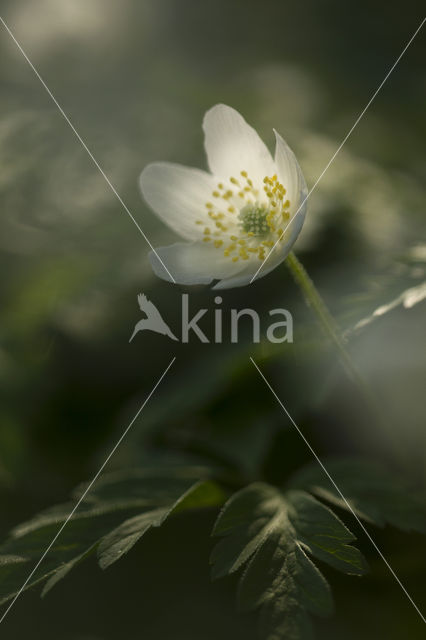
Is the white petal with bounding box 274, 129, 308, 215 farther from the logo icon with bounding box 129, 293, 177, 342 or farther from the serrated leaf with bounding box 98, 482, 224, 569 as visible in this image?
the logo icon with bounding box 129, 293, 177, 342

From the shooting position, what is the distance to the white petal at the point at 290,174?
1.15 meters

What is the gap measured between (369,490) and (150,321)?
0.86 m

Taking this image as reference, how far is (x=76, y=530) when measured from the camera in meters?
1.14

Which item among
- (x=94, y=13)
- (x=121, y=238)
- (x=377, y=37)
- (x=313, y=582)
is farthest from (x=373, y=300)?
(x=94, y=13)

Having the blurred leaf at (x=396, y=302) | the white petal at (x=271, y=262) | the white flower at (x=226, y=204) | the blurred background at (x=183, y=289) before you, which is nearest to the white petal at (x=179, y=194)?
the white flower at (x=226, y=204)

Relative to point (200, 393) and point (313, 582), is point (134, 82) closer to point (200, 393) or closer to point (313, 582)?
point (200, 393)

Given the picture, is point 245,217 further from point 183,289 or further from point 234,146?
point 183,289

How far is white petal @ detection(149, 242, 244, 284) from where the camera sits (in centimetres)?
130

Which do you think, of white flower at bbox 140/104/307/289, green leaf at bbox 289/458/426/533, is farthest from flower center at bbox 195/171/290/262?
green leaf at bbox 289/458/426/533

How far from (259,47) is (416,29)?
2.02ft

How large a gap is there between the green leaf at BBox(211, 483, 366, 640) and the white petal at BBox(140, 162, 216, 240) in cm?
58

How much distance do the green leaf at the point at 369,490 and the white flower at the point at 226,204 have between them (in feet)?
1.33

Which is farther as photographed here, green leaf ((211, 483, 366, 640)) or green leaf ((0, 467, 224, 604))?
green leaf ((0, 467, 224, 604))

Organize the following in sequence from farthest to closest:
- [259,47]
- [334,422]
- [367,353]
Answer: [259,47] → [334,422] → [367,353]
